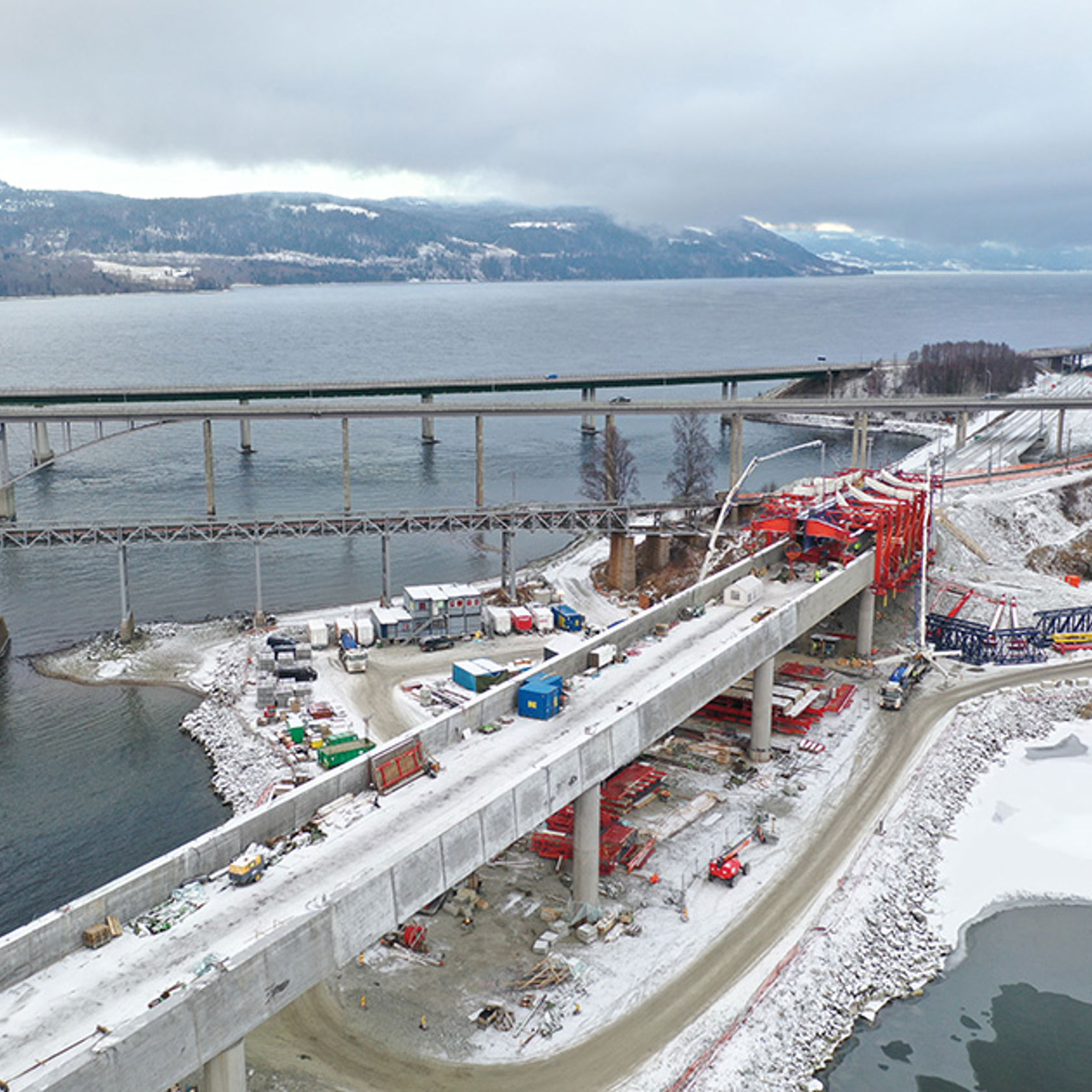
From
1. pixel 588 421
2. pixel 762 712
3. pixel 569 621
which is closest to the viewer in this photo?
pixel 762 712

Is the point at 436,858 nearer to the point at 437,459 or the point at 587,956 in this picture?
the point at 587,956

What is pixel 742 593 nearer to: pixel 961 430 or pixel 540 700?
pixel 540 700

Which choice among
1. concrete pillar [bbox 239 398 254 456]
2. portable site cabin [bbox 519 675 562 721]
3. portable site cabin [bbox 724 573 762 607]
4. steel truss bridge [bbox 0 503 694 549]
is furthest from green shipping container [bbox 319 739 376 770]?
concrete pillar [bbox 239 398 254 456]

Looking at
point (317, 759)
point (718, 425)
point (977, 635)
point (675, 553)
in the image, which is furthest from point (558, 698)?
point (718, 425)

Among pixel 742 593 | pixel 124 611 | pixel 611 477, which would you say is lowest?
pixel 124 611

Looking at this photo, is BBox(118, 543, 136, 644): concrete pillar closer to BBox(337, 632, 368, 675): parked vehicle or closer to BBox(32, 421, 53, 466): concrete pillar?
BBox(337, 632, 368, 675): parked vehicle

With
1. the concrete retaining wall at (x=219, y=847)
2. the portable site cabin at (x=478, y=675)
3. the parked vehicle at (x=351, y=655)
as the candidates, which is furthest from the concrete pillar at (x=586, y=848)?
the parked vehicle at (x=351, y=655)

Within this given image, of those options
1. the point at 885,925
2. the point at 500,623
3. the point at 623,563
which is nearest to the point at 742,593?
the point at 500,623
